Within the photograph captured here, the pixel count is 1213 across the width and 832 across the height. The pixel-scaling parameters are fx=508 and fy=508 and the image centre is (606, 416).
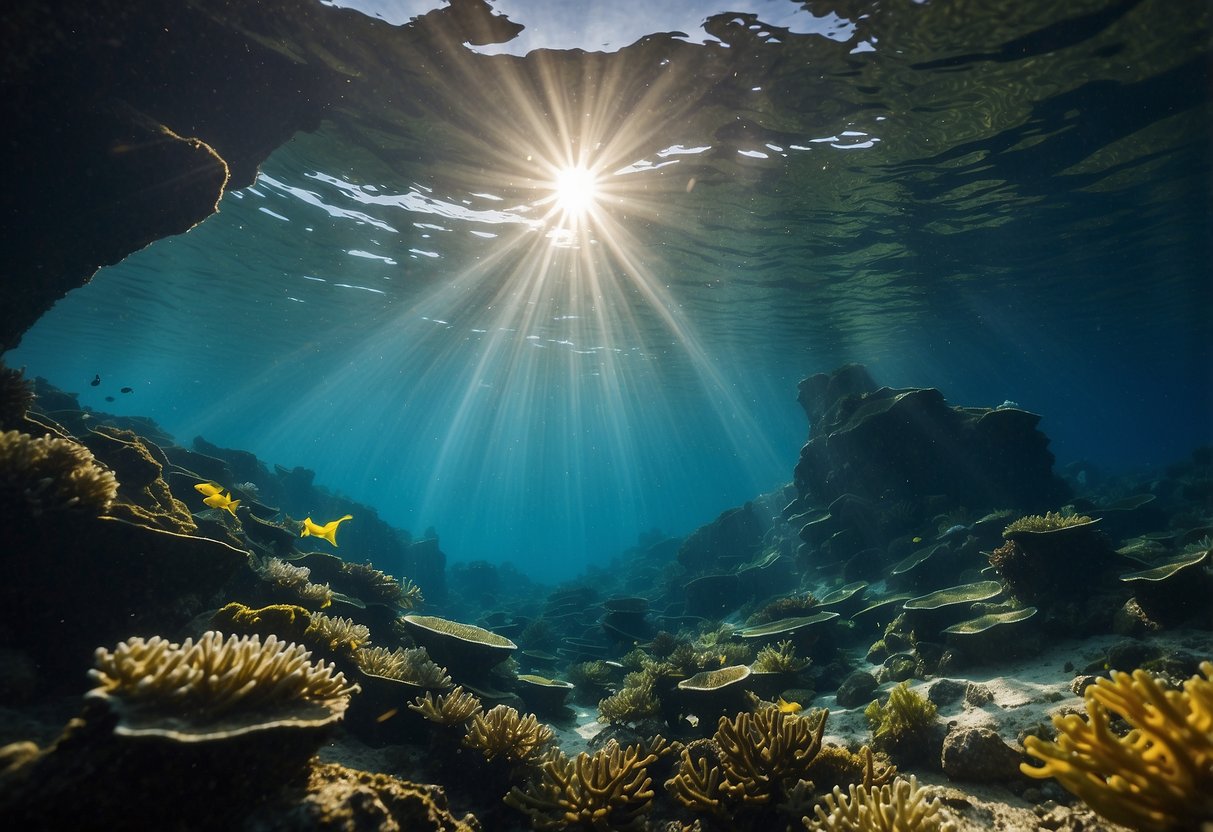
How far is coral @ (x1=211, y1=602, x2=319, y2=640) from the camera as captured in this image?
5.18 m

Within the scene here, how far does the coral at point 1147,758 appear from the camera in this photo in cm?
229

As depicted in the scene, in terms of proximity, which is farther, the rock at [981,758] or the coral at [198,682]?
the rock at [981,758]

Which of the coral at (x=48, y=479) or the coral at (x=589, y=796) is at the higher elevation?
the coral at (x=48, y=479)

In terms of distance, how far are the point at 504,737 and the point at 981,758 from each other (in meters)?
4.49

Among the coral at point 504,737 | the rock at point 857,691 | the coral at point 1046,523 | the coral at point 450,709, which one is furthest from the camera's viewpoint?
the coral at point 1046,523

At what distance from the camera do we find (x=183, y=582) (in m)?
5.05

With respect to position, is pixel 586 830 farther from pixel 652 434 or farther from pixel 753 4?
pixel 652 434

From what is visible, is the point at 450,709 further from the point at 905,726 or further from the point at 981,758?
the point at 981,758

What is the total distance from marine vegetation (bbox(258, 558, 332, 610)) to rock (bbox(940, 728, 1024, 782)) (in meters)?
8.04

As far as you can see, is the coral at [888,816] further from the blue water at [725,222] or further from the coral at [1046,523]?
the blue water at [725,222]

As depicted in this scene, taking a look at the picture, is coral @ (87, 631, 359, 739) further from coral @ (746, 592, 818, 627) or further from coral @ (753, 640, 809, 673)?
coral @ (746, 592, 818, 627)

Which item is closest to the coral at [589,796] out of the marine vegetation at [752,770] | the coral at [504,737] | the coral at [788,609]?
the marine vegetation at [752,770]

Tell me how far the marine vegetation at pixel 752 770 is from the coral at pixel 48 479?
5971 millimetres

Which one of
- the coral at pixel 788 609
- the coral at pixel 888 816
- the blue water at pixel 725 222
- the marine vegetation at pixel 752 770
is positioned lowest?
the coral at pixel 888 816
